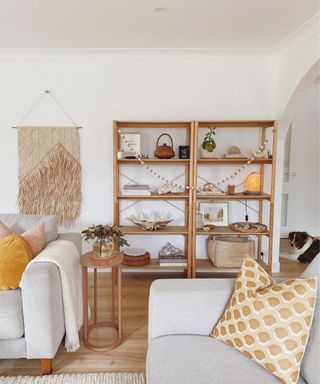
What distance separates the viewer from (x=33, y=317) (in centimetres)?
173

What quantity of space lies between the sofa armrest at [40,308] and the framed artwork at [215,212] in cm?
191

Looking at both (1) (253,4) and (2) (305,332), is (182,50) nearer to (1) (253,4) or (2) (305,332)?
(1) (253,4)

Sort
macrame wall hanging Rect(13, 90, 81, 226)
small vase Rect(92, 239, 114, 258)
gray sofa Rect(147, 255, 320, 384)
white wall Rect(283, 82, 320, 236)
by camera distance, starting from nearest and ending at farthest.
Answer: gray sofa Rect(147, 255, 320, 384) < small vase Rect(92, 239, 114, 258) < macrame wall hanging Rect(13, 90, 81, 226) < white wall Rect(283, 82, 320, 236)

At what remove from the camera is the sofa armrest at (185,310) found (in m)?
1.52

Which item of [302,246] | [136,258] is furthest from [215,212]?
[302,246]

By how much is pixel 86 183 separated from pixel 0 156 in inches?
37.7

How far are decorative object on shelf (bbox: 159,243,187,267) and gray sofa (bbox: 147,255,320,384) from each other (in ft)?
5.02

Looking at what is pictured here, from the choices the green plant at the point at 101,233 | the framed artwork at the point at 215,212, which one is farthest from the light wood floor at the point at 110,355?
the framed artwork at the point at 215,212

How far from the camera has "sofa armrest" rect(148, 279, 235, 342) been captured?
1521 mm

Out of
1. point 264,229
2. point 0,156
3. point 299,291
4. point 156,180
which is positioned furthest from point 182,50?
point 299,291

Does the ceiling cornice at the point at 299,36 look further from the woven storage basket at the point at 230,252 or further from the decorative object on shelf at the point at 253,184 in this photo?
the woven storage basket at the point at 230,252

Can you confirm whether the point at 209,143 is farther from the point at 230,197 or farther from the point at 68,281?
the point at 68,281

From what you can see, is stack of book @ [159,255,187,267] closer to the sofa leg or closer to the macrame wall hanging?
the macrame wall hanging

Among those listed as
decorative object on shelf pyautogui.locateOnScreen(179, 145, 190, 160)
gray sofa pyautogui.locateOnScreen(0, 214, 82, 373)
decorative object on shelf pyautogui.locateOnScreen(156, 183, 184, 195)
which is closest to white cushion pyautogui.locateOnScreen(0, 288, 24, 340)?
gray sofa pyautogui.locateOnScreen(0, 214, 82, 373)
